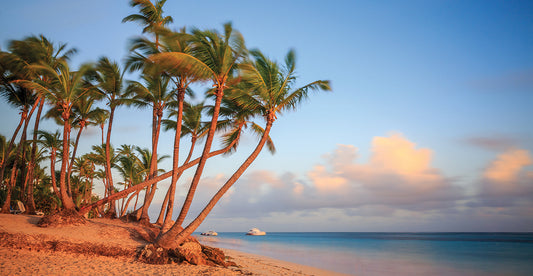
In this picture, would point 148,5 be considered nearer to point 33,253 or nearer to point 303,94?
point 303,94

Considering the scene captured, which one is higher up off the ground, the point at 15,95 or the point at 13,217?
the point at 15,95

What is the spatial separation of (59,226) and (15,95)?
8846mm

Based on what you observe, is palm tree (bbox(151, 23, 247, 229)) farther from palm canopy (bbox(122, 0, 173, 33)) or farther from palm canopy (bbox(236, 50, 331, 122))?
palm canopy (bbox(122, 0, 173, 33))

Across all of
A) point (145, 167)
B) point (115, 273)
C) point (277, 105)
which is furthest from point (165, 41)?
point (145, 167)

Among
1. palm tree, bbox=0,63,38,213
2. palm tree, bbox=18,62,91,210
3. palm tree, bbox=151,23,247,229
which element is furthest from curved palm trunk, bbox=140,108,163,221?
palm tree, bbox=0,63,38,213

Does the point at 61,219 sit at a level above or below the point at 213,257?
above

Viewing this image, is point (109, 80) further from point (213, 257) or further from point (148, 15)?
point (213, 257)

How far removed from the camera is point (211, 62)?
10453 millimetres

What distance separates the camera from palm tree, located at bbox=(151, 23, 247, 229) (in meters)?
9.89

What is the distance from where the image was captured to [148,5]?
1373 cm

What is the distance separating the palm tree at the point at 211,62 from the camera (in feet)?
32.4

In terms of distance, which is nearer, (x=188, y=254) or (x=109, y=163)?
(x=188, y=254)

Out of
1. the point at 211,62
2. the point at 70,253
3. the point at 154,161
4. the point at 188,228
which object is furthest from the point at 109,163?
the point at 211,62

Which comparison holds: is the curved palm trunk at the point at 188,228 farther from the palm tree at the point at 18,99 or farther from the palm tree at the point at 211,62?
the palm tree at the point at 18,99
